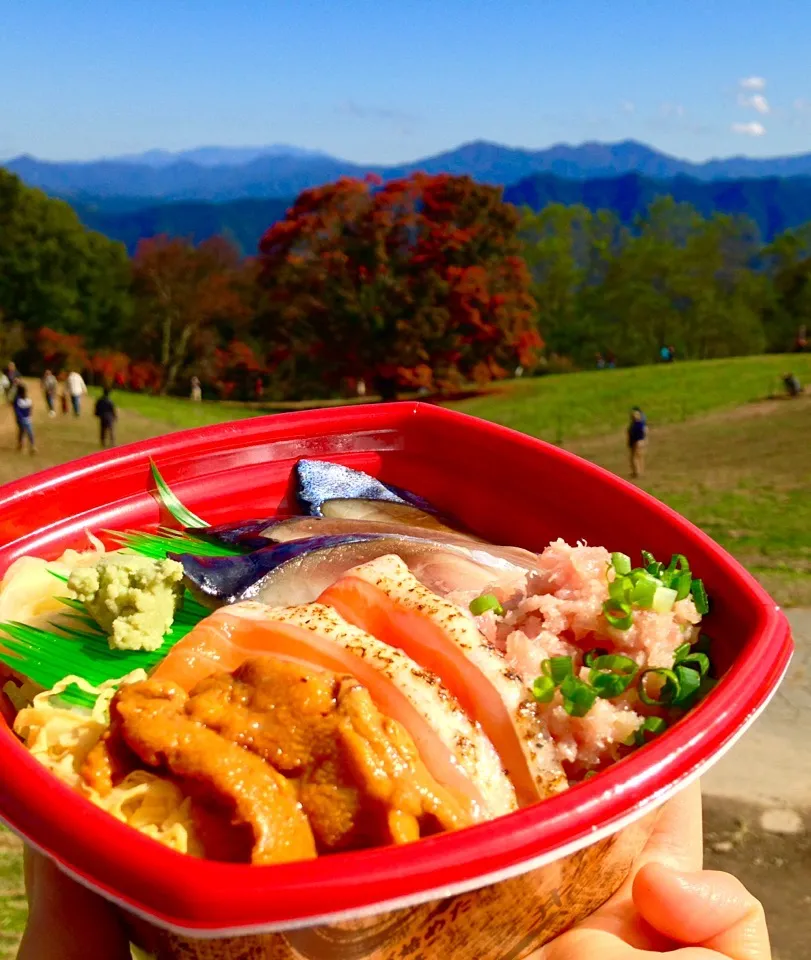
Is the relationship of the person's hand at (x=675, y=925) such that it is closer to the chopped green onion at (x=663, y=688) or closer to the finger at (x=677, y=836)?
the finger at (x=677, y=836)

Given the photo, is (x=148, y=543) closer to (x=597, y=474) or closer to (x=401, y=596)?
(x=401, y=596)

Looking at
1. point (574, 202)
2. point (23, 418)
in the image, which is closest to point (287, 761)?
point (23, 418)

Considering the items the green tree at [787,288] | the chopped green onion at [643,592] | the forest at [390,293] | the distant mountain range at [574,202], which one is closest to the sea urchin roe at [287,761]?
the chopped green onion at [643,592]

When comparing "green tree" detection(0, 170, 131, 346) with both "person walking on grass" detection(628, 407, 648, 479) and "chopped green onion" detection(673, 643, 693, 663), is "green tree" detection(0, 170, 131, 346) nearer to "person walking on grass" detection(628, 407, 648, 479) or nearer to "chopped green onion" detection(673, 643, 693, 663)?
"person walking on grass" detection(628, 407, 648, 479)

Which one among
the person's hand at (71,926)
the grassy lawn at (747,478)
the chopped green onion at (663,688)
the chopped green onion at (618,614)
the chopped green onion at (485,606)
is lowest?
the grassy lawn at (747,478)

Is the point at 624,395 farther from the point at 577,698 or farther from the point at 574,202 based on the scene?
the point at 574,202

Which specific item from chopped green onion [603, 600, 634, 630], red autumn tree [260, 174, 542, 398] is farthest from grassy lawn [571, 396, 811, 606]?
chopped green onion [603, 600, 634, 630]

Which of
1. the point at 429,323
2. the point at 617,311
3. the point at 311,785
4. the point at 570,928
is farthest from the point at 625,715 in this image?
the point at 617,311
